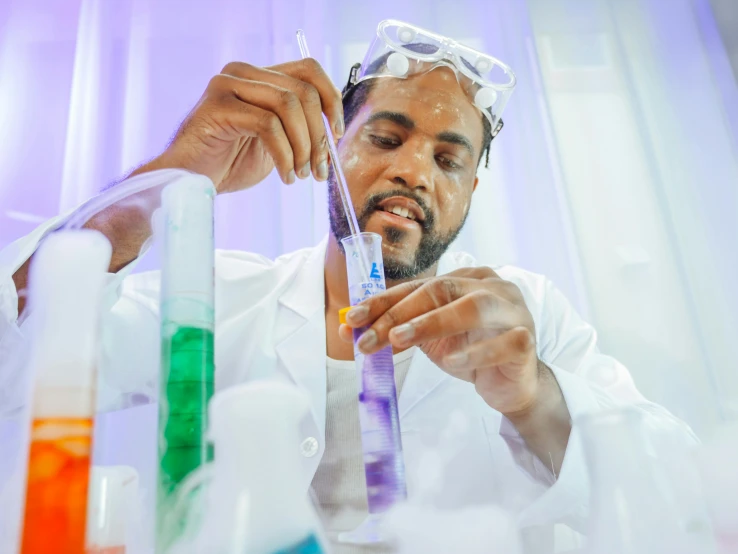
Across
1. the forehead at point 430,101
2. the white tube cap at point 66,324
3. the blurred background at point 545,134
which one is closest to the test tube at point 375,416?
the white tube cap at point 66,324

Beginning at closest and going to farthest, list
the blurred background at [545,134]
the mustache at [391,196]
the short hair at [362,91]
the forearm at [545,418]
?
the forearm at [545,418], the mustache at [391,196], the short hair at [362,91], the blurred background at [545,134]

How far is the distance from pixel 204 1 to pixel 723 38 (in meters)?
1.42

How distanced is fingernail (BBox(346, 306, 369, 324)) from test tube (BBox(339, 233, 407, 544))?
0.03 meters

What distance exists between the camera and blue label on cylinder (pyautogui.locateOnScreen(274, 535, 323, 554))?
0.27 meters

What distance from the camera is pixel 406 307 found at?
0.55 metres

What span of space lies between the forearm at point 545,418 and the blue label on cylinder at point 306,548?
1.33 feet

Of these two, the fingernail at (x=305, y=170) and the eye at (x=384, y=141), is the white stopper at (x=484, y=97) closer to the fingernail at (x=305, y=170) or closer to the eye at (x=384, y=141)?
the eye at (x=384, y=141)

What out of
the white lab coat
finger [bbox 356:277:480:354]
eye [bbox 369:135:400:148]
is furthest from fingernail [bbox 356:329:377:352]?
eye [bbox 369:135:400:148]

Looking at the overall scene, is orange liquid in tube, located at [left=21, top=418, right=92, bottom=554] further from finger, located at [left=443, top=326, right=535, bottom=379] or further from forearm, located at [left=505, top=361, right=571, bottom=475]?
forearm, located at [left=505, top=361, right=571, bottom=475]

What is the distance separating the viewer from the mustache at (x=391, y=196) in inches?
40.4

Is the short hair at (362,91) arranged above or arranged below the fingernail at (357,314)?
above

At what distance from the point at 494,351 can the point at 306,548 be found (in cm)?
33

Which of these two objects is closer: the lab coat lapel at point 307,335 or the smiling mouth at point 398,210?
the lab coat lapel at point 307,335

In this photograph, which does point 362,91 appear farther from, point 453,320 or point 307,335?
point 453,320
